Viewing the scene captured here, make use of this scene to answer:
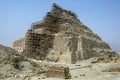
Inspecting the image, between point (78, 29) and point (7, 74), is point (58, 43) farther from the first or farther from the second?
point (7, 74)

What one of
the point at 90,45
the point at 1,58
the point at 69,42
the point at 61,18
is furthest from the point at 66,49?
the point at 1,58

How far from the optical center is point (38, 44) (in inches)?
2518

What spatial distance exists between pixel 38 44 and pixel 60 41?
18.6 feet

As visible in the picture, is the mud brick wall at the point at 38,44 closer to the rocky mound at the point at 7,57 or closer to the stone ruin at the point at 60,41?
the stone ruin at the point at 60,41

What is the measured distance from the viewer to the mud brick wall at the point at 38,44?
2446 inches

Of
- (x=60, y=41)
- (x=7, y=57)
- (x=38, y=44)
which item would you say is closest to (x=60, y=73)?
(x=7, y=57)

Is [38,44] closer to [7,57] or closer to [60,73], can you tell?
[7,57]

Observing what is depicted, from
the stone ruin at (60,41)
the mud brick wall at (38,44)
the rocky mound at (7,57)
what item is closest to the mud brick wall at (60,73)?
the rocky mound at (7,57)

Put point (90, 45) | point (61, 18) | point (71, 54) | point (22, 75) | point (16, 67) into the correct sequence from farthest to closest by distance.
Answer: point (61, 18) → point (90, 45) → point (71, 54) → point (16, 67) → point (22, 75)

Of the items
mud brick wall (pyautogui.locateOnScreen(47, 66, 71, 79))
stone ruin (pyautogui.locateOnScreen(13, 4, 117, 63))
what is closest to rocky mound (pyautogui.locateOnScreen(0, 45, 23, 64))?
mud brick wall (pyautogui.locateOnScreen(47, 66, 71, 79))

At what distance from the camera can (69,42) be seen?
5850 cm

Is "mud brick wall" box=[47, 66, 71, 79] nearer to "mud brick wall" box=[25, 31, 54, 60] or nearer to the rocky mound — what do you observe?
the rocky mound

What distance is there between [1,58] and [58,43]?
96.5ft

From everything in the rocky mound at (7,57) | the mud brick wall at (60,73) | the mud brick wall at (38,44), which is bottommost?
the mud brick wall at (60,73)
